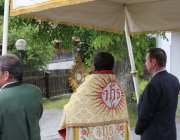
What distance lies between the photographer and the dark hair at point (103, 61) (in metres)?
3.57

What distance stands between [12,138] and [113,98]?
5.13 ft

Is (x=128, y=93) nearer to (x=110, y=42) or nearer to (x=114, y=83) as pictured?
(x=110, y=42)

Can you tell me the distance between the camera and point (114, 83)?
377cm

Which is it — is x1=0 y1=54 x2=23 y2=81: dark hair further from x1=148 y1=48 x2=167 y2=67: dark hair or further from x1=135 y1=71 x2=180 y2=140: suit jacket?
x1=148 y1=48 x2=167 y2=67: dark hair

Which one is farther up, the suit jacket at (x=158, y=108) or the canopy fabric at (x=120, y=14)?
the canopy fabric at (x=120, y=14)

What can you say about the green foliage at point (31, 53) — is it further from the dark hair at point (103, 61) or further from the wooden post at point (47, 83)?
the dark hair at point (103, 61)

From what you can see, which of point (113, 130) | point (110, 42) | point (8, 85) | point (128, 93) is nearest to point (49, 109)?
point (128, 93)

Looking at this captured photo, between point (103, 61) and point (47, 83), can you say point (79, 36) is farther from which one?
point (47, 83)

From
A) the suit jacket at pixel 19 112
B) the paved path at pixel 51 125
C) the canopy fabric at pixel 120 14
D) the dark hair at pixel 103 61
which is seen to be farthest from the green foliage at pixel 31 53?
the suit jacket at pixel 19 112

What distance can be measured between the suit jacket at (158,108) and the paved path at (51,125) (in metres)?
4.84

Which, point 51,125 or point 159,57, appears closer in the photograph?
point 159,57

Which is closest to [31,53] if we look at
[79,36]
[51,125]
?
[51,125]

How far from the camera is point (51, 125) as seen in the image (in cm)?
1086

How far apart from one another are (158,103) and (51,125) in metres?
7.99
